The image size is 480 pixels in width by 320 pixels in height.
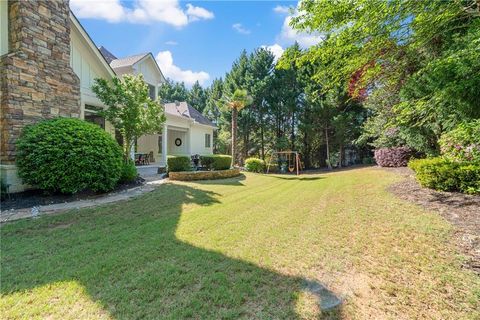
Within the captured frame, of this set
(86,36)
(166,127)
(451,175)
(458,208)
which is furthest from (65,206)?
(451,175)

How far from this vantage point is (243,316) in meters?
2.33

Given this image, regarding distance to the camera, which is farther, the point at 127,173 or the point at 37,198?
the point at 127,173

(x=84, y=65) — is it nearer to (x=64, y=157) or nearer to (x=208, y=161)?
(x=64, y=157)

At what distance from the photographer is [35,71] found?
738 cm

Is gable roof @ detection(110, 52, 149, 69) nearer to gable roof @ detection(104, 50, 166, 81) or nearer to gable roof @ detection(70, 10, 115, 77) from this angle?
gable roof @ detection(104, 50, 166, 81)

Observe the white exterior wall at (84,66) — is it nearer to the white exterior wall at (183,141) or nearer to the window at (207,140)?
the white exterior wall at (183,141)

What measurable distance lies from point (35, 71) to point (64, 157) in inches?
119

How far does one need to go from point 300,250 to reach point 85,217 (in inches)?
180

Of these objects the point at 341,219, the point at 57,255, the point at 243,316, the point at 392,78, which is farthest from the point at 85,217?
the point at 392,78

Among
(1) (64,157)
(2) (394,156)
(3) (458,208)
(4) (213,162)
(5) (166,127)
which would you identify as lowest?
(3) (458,208)

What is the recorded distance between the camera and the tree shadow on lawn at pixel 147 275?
7.96 ft

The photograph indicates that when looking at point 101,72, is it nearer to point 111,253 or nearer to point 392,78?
point 111,253

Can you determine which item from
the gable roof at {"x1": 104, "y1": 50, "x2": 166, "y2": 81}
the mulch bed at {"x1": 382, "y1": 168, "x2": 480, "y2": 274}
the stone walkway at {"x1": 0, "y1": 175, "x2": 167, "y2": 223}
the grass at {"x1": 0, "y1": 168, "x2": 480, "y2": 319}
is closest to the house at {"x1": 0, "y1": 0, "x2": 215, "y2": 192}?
the stone walkway at {"x1": 0, "y1": 175, "x2": 167, "y2": 223}

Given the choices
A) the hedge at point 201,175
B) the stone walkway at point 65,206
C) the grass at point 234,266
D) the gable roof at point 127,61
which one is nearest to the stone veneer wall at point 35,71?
the stone walkway at point 65,206
